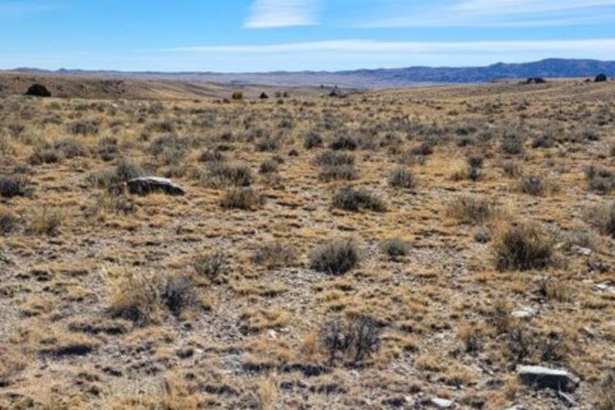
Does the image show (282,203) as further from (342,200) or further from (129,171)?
(129,171)

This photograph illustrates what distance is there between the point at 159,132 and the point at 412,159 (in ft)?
36.1

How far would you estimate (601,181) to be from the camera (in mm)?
15430

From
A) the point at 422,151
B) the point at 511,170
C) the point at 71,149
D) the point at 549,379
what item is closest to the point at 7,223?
the point at 71,149

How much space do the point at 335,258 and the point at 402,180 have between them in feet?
21.8

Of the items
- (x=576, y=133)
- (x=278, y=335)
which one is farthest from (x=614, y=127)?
(x=278, y=335)

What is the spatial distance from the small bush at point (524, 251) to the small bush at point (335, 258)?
2007 mm

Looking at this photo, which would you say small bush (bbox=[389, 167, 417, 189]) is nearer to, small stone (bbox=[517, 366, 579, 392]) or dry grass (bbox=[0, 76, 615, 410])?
dry grass (bbox=[0, 76, 615, 410])

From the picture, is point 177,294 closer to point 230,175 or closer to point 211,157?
point 230,175

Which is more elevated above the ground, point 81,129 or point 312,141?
point 81,129

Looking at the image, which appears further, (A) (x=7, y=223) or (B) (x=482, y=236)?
(B) (x=482, y=236)

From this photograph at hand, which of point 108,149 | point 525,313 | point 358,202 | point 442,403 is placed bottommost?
point 442,403

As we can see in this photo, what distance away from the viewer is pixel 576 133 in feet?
88.9

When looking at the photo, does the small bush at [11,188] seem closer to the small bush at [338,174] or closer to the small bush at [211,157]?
the small bush at [211,157]

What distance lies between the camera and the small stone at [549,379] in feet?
19.2
